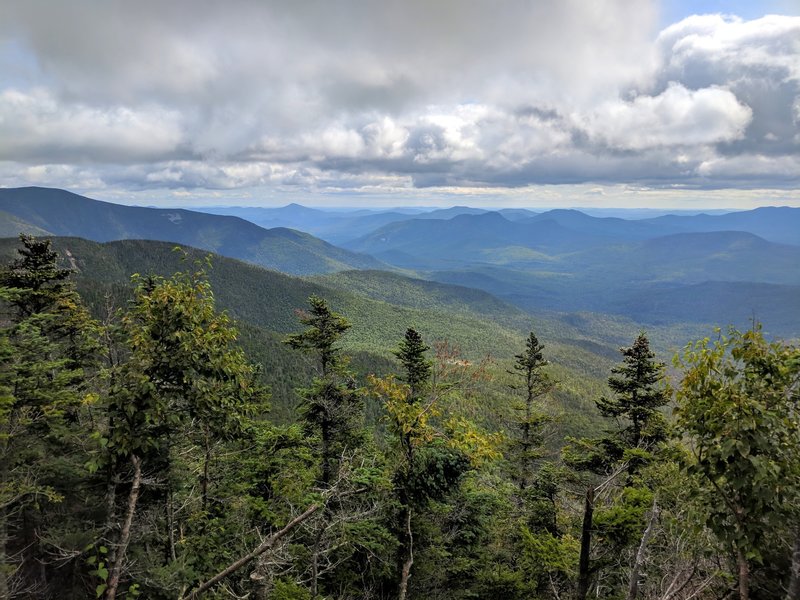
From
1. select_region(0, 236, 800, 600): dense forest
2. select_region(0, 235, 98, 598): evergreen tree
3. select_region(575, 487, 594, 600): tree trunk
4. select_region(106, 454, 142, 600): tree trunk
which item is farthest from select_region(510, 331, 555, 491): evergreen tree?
select_region(0, 235, 98, 598): evergreen tree

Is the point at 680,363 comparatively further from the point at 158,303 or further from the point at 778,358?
the point at 158,303

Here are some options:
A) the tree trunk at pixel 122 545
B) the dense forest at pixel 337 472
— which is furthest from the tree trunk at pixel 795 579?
the tree trunk at pixel 122 545

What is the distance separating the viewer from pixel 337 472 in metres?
13.0

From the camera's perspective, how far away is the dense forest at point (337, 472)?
7.04 meters

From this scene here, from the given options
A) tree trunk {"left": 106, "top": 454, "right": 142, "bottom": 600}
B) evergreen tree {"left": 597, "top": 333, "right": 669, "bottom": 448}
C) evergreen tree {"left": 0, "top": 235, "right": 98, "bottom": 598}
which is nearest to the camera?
tree trunk {"left": 106, "top": 454, "right": 142, "bottom": 600}

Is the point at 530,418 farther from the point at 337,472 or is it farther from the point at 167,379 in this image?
the point at 167,379

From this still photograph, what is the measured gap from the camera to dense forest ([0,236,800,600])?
7039 millimetres

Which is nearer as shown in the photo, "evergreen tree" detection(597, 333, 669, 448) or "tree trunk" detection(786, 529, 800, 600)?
"tree trunk" detection(786, 529, 800, 600)

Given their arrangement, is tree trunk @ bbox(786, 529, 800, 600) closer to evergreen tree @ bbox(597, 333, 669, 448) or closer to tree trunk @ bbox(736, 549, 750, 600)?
tree trunk @ bbox(736, 549, 750, 600)

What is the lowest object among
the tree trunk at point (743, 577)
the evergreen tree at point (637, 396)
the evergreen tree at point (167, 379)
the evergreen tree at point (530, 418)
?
the evergreen tree at point (530, 418)

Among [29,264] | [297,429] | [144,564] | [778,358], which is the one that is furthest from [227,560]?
[29,264]

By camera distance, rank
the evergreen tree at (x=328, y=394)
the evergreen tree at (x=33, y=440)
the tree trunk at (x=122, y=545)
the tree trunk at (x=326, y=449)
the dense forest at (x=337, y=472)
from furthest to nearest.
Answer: the evergreen tree at (x=328, y=394) → the tree trunk at (x=326, y=449) → the evergreen tree at (x=33, y=440) → the dense forest at (x=337, y=472) → the tree trunk at (x=122, y=545)

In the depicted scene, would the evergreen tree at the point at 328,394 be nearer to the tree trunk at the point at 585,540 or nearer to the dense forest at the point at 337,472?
the dense forest at the point at 337,472

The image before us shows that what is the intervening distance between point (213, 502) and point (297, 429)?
17.8 ft
